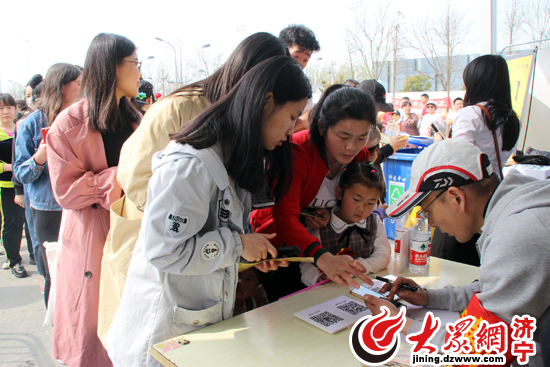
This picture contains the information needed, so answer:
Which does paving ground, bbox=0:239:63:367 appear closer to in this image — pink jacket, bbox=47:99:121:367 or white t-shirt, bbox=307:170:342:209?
pink jacket, bbox=47:99:121:367

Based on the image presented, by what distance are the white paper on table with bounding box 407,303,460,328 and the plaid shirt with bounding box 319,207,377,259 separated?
0.50 metres

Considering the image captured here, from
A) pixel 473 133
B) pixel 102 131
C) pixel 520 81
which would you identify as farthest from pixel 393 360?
pixel 520 81

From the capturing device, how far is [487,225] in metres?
1.08

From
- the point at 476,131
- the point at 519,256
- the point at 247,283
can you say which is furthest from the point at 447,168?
the point at 476,131

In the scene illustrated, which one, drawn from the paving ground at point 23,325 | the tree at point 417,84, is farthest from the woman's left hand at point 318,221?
the tree at point 417,84

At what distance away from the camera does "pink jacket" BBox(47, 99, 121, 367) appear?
1.77 meters

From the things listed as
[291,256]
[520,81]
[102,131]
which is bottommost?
[291,256]

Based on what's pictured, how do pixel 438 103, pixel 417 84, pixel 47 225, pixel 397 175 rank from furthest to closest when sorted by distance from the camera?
pixel 417 84
pixel 438 103
pixel 397 175
pixel 47 225

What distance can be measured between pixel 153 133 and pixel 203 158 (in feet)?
1.36

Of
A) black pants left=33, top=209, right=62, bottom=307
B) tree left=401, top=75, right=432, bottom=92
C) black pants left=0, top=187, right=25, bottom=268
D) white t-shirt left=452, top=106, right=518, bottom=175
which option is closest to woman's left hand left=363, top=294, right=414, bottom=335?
white t-shirt left=452, top=106, right=518, bottom=175

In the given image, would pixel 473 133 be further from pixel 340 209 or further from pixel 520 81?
pixel 520 81

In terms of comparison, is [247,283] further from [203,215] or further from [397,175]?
[397,175]

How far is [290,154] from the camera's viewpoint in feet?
4.85

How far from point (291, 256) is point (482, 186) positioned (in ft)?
2.20
